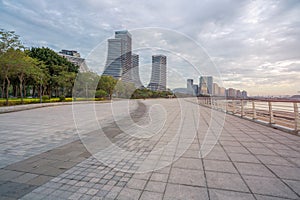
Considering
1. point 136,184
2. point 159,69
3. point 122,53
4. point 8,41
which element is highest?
point 8,41

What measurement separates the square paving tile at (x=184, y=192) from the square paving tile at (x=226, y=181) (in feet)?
0.65

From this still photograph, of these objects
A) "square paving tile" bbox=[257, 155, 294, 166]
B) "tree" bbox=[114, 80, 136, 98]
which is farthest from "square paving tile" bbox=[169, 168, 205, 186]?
"tree" bbox=[114, 80, 136, 98]

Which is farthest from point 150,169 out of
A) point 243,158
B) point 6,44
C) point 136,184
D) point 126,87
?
point 6,44

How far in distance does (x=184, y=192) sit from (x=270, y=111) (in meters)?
5.19

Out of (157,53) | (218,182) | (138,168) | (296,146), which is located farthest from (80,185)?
(157,53)

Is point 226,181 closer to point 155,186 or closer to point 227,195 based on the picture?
point 227,195

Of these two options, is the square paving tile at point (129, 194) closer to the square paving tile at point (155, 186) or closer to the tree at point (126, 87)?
the square paving tile at point (155, 186)

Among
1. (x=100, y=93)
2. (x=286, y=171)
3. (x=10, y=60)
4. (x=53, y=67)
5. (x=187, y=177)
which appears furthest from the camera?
(x=100, y=93)

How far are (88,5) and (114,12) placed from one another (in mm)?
879

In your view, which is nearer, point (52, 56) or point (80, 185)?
point (80, 185)

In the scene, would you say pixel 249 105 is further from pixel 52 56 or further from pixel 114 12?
pixel 52 56

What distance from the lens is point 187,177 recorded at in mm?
2168

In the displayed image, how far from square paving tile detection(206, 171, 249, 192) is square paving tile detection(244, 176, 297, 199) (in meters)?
0.09

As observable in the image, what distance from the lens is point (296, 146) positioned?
135 inches
